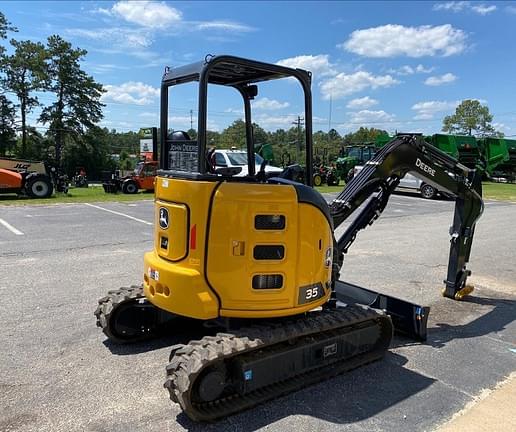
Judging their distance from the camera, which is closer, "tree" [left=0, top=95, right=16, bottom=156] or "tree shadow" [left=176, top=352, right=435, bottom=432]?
"tree shadow" [left=176, top=352, right=435, bottom=432]

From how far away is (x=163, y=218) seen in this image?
4.19 metres

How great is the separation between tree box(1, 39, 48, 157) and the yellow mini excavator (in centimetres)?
5402

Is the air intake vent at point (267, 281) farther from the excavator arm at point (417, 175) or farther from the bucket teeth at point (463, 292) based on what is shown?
the bucket teeth at point (463, 292)

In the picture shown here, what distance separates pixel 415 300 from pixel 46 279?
5524 mm

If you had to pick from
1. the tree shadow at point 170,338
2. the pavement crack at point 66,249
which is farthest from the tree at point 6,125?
the tree shadow at point 170,338

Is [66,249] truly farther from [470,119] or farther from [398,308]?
[470,119]

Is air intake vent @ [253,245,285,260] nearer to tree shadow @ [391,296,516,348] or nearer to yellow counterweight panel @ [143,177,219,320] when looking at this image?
yellow counterweight panel @ [143,177,219,320]

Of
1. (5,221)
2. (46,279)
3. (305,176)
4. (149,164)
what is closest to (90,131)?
(149,164)

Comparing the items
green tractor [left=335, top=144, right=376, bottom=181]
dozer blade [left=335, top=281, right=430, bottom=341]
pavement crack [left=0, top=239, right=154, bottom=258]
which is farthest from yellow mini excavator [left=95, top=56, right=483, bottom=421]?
green tractor [left=335, top=144, right=376, bottom=181]

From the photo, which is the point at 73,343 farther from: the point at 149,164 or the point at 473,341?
the point at 149,164

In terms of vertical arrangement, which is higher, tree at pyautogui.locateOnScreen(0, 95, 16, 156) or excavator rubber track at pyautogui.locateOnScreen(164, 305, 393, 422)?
tree at pyautogui.locateOnScreen(0, 95, 16, 156)

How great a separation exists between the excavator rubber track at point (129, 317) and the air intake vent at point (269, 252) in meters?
1.59

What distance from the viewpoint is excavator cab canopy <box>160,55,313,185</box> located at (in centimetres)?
388

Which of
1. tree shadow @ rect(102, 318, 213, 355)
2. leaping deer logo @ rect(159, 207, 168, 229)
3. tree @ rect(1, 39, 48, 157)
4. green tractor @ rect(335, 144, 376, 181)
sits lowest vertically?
tree shadow @ rect(102, 318, 213, 355)
